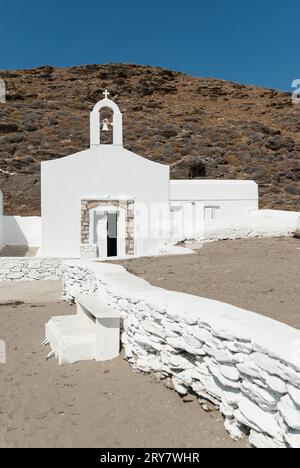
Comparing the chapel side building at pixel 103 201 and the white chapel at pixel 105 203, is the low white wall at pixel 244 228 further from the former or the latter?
the chapel side building at pixel 103 201

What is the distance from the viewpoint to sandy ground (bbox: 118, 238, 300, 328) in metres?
5.26

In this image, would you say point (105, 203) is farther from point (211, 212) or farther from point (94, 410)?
point (94, 410)

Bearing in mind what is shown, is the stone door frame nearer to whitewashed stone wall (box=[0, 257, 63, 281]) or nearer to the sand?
whitewashed stone wall (box=[0, 257, 63, 281])

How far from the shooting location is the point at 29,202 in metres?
27.4

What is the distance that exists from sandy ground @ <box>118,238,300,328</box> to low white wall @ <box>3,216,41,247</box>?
33.8 ft

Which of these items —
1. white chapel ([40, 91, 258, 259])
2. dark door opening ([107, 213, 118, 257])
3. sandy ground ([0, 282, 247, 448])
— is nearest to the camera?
sandy ground ([0, 282, 247, 448])

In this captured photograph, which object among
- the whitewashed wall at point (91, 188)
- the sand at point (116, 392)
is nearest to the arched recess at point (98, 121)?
the whitewashed wall at point (91, 188)

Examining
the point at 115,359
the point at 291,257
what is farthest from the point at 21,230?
the point at 115,359

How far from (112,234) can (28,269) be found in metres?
3.55

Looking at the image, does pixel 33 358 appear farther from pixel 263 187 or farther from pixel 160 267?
pixel 263 187

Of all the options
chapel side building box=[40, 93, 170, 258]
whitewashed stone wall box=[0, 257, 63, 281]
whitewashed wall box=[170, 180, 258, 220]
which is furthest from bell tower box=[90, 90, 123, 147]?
whitewashed wall box=[170, 180, 258, 220]

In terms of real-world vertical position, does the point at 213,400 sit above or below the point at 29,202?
below

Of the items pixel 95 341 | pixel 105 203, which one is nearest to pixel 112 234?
pixel 105 203
